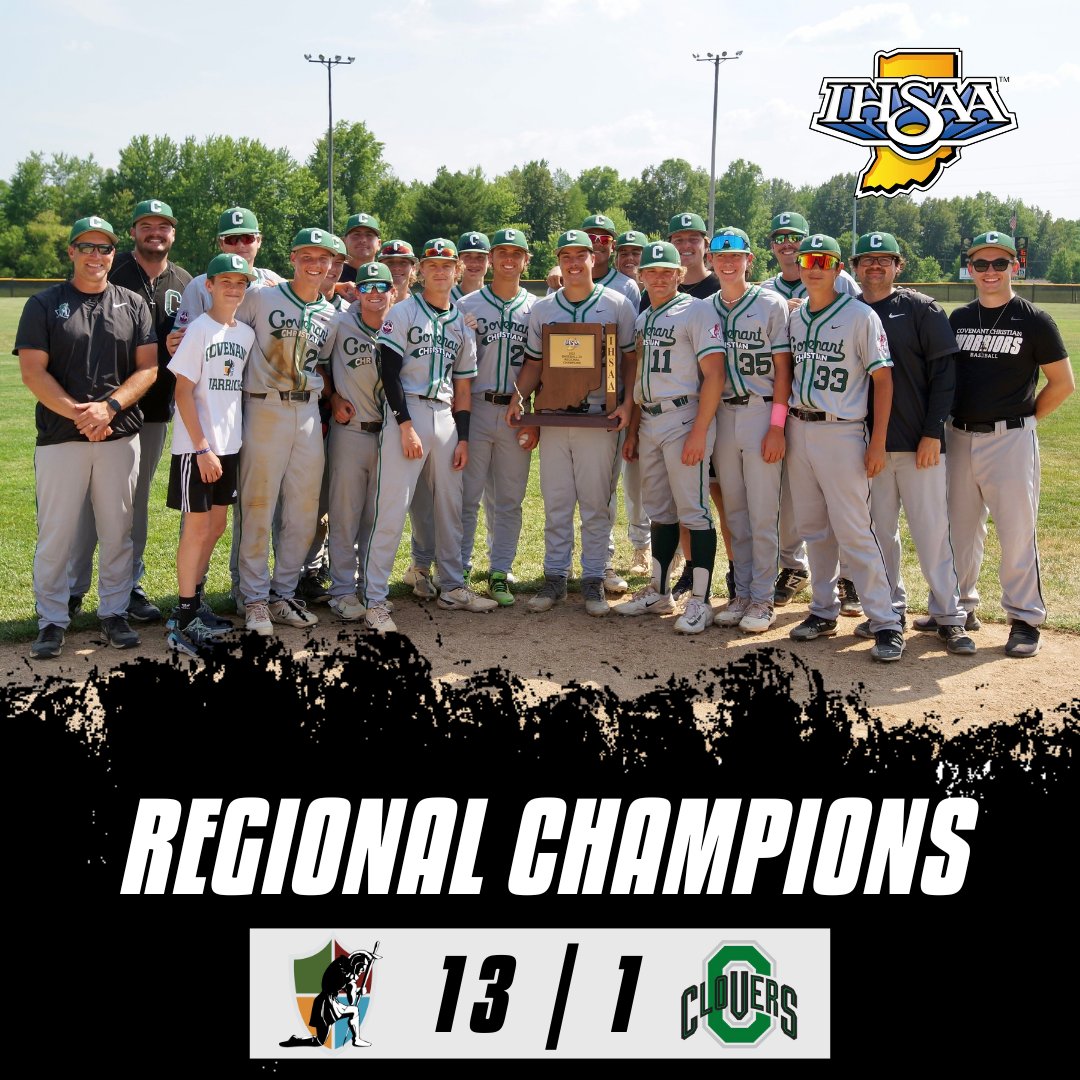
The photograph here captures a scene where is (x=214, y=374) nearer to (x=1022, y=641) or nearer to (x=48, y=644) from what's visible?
(x=48, y=644)

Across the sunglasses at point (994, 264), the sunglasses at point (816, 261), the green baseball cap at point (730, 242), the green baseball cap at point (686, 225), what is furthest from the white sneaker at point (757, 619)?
the green baseball cap at point (686, 225)

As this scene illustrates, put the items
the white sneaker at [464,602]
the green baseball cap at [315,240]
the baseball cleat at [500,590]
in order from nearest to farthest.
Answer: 1. the green baseball cap at [315,240]
2. the white sneaker at [464,602]
3. the baseball cleat at [500,590]

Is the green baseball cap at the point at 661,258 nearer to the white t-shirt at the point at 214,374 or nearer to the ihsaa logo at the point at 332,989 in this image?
the white t-shirt at the point at 214,374

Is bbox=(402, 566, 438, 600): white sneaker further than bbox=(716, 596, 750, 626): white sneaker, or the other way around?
bbox=(402, 566, 438, 600): white sneaker

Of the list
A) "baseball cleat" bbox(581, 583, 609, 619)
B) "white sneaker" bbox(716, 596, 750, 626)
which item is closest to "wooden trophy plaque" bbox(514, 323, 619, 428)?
"baseball cleat" bbox(581, 583, 609, 619)

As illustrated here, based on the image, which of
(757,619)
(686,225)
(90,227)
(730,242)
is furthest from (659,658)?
(90,227)

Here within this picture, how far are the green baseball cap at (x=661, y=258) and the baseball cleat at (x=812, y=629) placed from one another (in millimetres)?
2263

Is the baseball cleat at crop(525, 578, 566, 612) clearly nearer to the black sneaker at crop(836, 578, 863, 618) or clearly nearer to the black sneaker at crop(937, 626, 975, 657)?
the black sneaker at crop(836, 578, 863, 618)

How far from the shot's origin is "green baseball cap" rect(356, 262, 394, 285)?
6.84 meters

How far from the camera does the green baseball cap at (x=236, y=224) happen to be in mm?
6715

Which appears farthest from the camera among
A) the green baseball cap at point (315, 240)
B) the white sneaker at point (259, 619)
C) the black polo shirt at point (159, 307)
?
the black polo shirt at point (159, 307)

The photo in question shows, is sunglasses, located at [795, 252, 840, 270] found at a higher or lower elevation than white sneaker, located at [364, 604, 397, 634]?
higher

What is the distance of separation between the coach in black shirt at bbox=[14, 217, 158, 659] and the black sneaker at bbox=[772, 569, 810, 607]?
4.07 metres

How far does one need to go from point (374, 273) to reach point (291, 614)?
2113 mm
